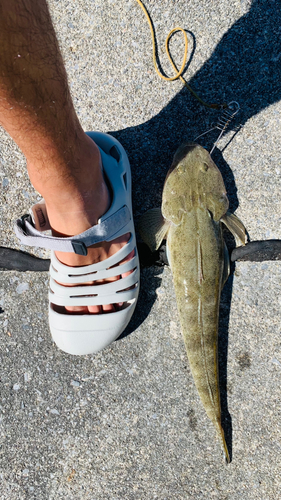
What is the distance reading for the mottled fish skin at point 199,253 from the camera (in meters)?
Result: 2.37

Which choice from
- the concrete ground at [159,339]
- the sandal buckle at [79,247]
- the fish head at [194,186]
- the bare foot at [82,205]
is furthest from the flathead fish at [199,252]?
the sandal buckle at [79,247]

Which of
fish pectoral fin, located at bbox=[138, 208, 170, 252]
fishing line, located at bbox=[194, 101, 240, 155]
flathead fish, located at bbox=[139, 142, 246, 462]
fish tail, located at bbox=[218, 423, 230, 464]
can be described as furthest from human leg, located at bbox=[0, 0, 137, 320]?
fish tail, located at bbox=[218, 423, 230, 464]

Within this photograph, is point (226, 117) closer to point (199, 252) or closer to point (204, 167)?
point (204, 167)

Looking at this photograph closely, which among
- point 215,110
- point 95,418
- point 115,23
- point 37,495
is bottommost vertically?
point 37,495

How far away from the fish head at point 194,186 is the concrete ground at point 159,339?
0.67ft

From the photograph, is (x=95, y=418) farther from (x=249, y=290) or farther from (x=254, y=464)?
(x=249, y=290)

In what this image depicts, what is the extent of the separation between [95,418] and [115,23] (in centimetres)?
299

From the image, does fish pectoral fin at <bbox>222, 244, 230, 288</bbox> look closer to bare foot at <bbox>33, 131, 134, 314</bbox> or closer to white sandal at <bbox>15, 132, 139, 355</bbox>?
white sandal at <bbox>15, 132, 139, 355</bbox>

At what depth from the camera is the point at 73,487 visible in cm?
254

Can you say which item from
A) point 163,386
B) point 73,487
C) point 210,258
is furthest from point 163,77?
point 73,487

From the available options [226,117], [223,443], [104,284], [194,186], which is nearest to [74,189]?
[104,284]

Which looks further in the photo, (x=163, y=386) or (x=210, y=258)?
(x=163, y=386)

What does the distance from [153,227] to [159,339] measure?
33.7 inches

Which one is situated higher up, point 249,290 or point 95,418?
point 249,290
